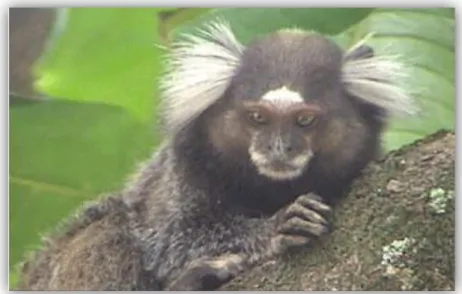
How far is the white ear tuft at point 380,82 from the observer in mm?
2148

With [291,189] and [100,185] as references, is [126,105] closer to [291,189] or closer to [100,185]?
[100,185]

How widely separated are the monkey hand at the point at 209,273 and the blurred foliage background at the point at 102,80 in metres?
0.28

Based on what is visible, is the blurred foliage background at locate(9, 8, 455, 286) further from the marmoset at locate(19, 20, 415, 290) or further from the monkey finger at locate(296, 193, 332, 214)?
the monkey finger at locate(296, 193, 332, 214)

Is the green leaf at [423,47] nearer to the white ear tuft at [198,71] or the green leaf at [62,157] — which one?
the white ear tuft at [198,71]

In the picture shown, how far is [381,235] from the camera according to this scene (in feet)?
6.64

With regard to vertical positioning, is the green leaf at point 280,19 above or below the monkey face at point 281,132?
above

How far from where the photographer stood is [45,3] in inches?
90.9

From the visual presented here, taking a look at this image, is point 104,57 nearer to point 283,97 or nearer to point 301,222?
point 283,97

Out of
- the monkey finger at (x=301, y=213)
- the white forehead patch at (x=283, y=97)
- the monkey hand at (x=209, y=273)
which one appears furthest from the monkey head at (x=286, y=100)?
the monkey hand at (x=209, y=273)

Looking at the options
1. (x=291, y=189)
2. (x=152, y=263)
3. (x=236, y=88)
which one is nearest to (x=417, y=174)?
(x=291, y=189)

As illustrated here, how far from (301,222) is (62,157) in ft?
2.03

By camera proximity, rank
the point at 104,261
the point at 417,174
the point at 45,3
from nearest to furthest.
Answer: the point at 417,174
the point at 104,261
the point at 45,3

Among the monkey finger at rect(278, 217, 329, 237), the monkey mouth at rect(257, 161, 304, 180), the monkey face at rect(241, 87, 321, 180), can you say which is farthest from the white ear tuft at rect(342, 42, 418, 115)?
the monkey finger at rect(278, 217, 329, 237)

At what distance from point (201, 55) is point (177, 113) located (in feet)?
0.48
